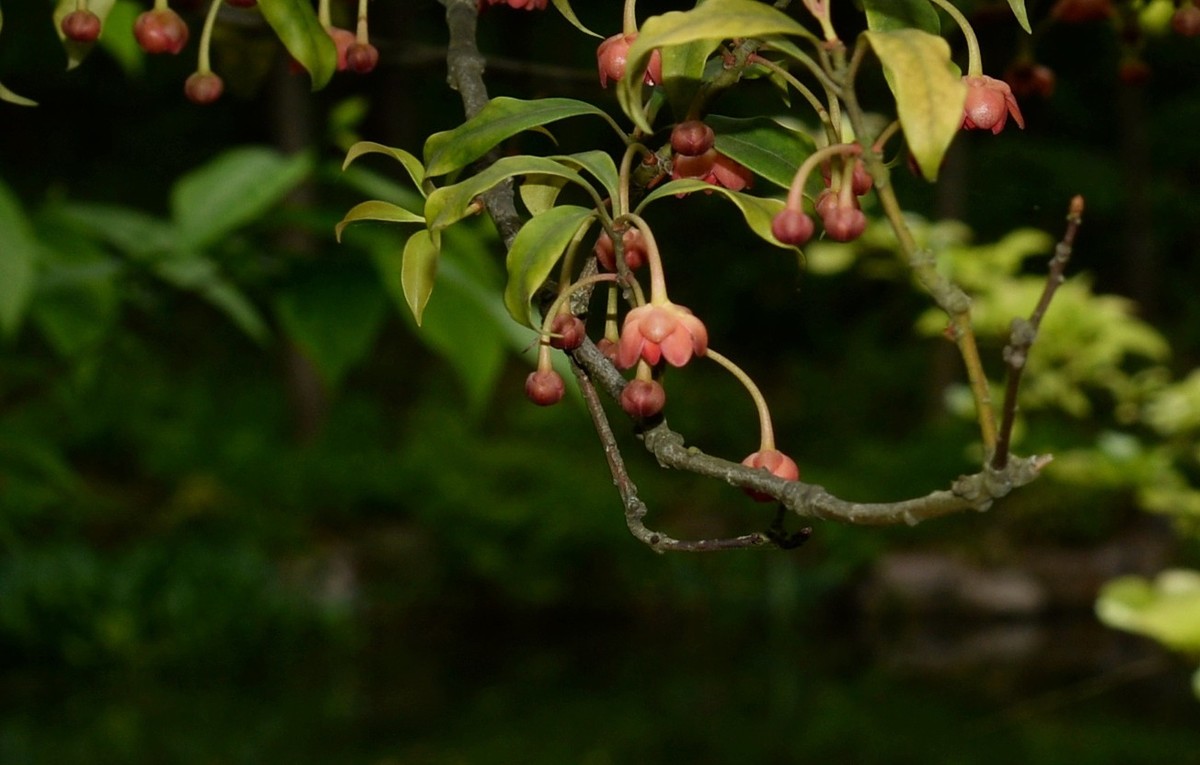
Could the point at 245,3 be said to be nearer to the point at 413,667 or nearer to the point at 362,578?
the point at 413,667

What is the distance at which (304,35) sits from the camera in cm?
61

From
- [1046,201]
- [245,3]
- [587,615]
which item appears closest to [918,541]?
[587,615]

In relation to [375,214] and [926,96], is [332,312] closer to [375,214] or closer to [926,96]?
[375,214]

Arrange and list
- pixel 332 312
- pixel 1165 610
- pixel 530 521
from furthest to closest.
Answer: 1. pixel 530 521
2. pixel 1165 610
3. pixel 332 312

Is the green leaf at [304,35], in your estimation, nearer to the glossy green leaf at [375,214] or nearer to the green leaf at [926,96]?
the glossy green leaf at [375,214]

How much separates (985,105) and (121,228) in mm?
910

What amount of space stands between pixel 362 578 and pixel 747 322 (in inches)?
140

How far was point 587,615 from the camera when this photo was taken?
6.15 meters

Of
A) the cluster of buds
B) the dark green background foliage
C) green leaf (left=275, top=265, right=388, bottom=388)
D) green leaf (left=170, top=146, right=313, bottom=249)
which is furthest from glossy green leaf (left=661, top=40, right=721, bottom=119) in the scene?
the dark green background foliage

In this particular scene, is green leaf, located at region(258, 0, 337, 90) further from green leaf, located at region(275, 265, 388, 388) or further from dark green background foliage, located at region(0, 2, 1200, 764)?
dark green background foliage, located at region(0, 2, 1200, 764)

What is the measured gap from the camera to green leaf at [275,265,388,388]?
0.99 m

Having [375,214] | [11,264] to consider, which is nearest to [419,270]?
[375,214]

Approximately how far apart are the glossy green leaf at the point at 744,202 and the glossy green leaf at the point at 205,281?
2.39ft

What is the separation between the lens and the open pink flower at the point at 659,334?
50 cm
